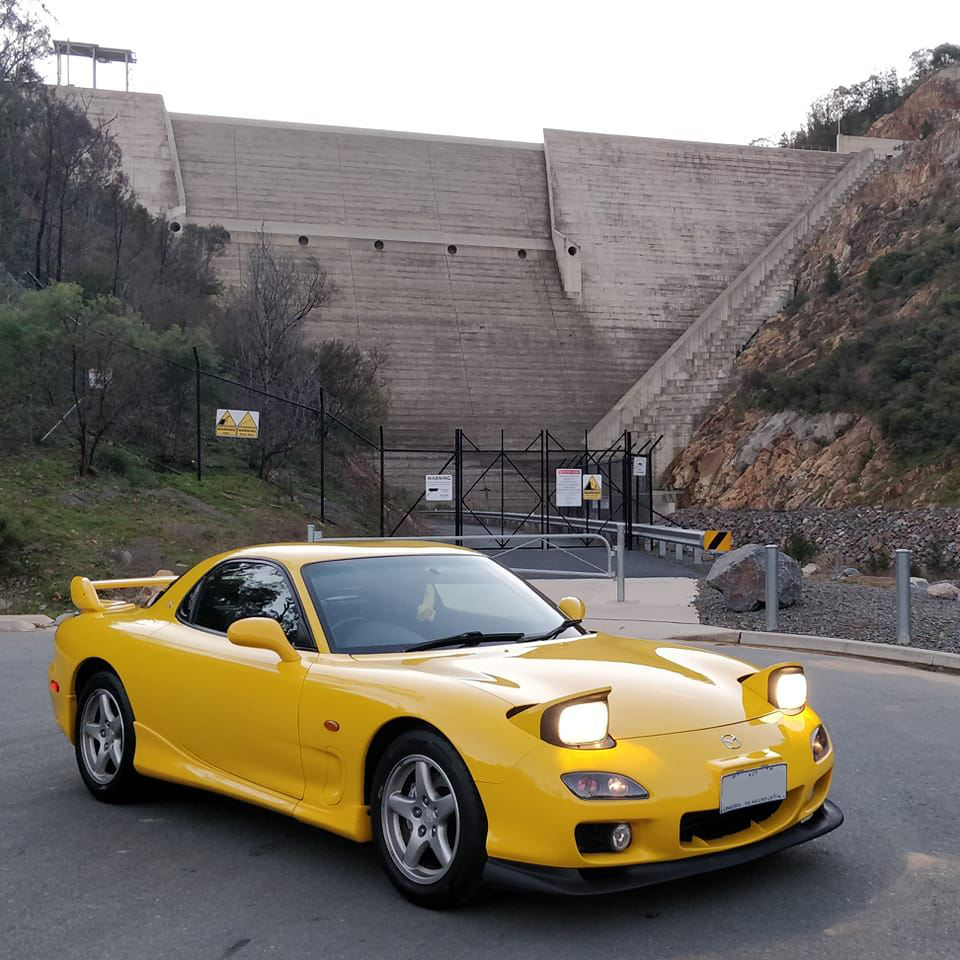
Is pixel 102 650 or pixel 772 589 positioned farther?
pixel 772 589

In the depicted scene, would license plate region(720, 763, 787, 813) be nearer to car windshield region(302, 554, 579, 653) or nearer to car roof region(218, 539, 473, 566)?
car windshield region(302, 554, 579, 653)

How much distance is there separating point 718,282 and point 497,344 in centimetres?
1423

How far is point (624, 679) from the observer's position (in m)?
4.52

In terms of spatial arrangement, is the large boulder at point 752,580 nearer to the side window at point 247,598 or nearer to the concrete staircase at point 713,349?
the side window at point 247,598

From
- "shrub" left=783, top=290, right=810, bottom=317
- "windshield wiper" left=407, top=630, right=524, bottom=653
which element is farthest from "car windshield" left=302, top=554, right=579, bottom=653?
"shrub" left=783, top=290, right=810, bottom=317

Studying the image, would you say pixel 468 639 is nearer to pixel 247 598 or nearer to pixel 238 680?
pixel 238 680

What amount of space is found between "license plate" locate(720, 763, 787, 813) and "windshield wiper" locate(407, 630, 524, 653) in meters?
1.35

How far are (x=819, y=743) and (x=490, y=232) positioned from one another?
58.2 m

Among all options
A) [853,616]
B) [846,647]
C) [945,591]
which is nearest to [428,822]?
[846,647]

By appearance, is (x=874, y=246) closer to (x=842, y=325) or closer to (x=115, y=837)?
A: (x=842, y=325)

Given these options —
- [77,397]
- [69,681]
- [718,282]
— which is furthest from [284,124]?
[69,681]

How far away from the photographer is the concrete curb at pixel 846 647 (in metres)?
10.9

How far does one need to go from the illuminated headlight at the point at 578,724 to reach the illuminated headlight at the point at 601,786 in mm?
122

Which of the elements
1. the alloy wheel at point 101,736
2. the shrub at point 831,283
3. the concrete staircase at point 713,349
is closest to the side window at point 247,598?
the alloy wheel at point 101,736
